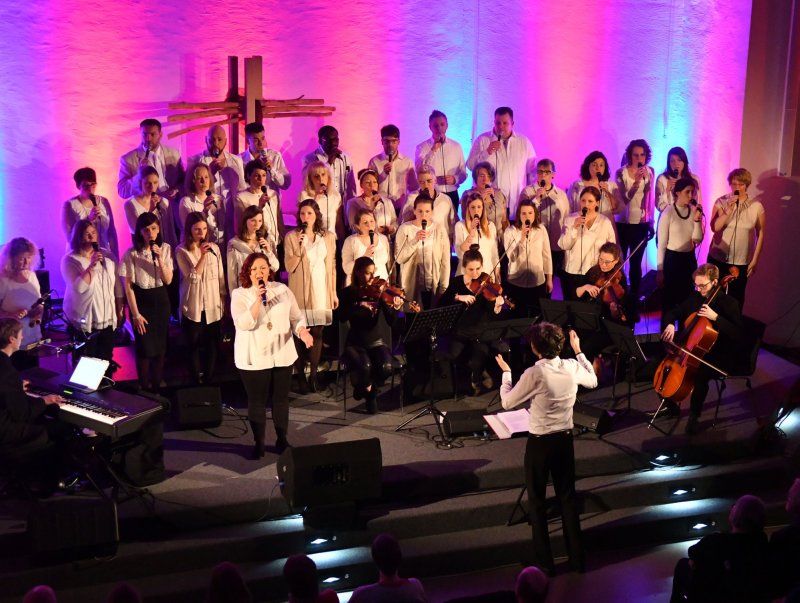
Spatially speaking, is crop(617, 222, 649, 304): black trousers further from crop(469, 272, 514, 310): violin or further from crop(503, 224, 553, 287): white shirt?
crop(469, 272, 514, 310): violin

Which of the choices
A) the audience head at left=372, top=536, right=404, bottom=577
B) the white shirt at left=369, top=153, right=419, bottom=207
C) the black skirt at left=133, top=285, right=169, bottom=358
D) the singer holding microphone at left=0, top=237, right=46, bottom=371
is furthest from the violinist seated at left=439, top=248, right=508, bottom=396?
the audience head at left=372, top=536, right=404, bottom=577

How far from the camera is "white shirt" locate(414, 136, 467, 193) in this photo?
9344 millimetres

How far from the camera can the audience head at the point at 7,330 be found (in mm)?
5969

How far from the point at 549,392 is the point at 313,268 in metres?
2.84

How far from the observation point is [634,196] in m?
9.43

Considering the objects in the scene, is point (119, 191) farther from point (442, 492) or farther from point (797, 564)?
point (797, 564)

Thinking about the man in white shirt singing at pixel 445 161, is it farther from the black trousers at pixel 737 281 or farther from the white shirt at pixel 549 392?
the white shirt at pixel 549 392

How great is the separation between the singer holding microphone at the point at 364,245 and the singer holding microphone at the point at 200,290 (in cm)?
100

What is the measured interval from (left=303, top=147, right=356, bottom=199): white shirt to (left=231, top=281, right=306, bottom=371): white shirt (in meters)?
2.42

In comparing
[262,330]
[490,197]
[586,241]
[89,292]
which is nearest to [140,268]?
[89,292]

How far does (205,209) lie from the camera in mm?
8250

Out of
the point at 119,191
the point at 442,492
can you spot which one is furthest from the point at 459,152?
the point at 442,492

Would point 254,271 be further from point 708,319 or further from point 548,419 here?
point 708,319

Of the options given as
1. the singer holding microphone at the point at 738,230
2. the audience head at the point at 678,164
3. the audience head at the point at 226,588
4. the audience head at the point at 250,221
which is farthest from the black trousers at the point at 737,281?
the audience head at the point at 226,588
